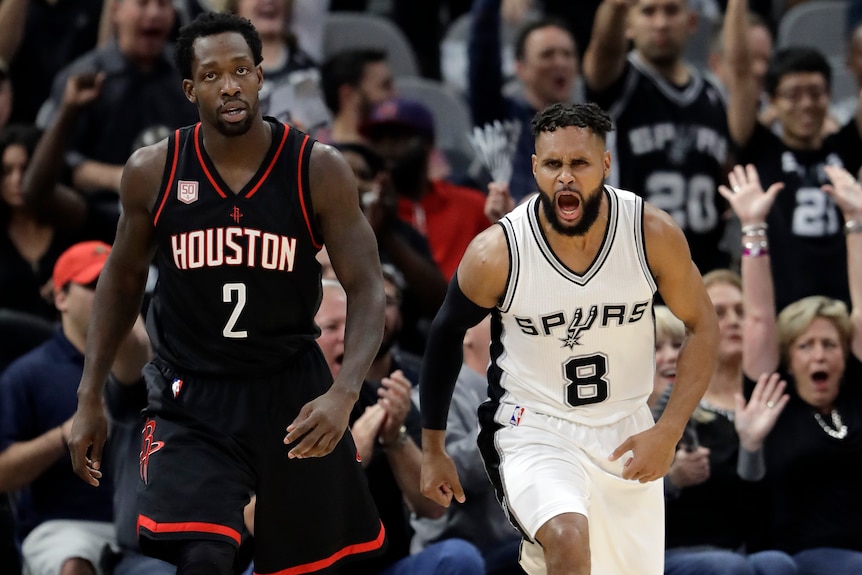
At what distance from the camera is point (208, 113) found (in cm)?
453

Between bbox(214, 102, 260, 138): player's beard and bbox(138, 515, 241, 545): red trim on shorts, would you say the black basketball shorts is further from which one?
bbox(214, 102, 260, 138): player's beard

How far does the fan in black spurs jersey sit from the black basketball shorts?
10.5 ft

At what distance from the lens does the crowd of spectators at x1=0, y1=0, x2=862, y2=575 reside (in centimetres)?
584

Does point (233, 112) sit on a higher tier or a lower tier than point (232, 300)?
higher

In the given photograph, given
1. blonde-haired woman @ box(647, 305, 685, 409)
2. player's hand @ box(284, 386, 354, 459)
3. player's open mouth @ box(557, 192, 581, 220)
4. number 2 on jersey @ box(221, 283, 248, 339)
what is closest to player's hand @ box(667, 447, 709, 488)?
blonde-haired woman @ box(647, 305, 685, 409)

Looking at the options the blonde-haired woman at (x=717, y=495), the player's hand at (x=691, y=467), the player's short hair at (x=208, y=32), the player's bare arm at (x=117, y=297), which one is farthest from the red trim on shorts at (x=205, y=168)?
the player's hand at (x=691, y=467)

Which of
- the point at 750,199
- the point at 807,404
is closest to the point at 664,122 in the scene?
the point at 750,199

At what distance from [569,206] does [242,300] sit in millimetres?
1134

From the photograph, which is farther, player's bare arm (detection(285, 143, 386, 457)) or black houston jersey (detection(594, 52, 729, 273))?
black houston jersey (detection(594, 52, 729, 273))

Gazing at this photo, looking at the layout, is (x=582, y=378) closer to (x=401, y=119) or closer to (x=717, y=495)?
(x=717, y=495)

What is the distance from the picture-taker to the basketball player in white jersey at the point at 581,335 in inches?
186

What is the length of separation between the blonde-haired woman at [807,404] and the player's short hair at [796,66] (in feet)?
4.12

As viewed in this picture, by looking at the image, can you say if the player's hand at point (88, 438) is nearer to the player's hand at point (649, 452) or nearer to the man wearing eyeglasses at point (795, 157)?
the player's hand at point (649, 452)

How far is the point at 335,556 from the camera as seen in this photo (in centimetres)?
467
